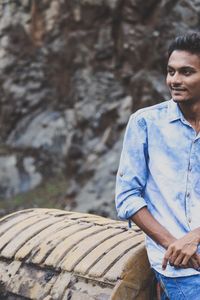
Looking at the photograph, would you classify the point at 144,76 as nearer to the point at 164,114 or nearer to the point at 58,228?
the point at 58,228

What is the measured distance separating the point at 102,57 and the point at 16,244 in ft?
33.6

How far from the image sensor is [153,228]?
3.91 meters

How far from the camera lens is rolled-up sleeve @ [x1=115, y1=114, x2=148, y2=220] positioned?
156 inches

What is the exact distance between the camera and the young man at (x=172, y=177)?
3842mm

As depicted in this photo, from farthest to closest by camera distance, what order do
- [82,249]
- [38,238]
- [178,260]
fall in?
[38,238]
[82,249]
[178,260]

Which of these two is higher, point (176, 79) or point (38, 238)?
point (176, 79)

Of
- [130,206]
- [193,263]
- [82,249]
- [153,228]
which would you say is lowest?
[82,249]

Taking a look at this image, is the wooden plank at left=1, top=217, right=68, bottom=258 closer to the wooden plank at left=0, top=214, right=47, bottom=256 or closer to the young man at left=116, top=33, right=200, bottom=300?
the wooden plank at left=0, top=214, right=47, bottom=256

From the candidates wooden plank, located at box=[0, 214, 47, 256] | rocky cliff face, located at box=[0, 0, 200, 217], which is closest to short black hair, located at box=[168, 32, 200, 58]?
wooden plank, located at box=[0, 214, 47, 256]

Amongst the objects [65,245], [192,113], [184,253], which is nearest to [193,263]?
[184,253]

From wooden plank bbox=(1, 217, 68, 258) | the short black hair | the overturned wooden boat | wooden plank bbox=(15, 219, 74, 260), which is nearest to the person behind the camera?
the short black hair

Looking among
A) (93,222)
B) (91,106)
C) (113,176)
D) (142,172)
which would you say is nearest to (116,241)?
(93,222)

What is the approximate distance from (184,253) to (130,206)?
366 mm

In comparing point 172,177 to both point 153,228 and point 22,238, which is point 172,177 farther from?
point 22,238
